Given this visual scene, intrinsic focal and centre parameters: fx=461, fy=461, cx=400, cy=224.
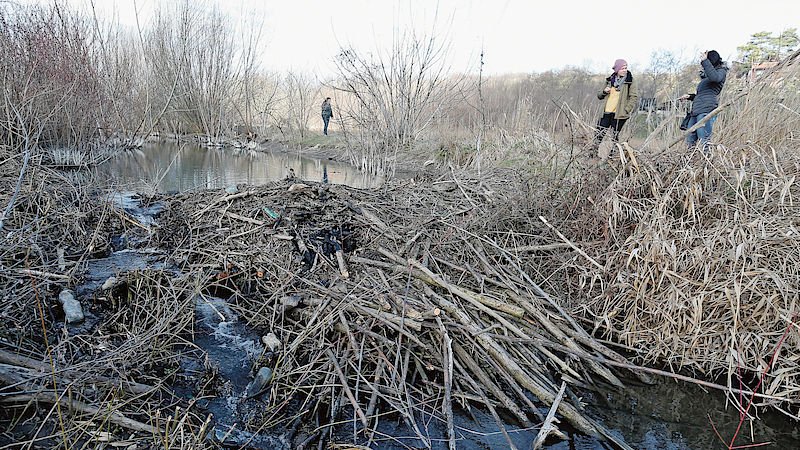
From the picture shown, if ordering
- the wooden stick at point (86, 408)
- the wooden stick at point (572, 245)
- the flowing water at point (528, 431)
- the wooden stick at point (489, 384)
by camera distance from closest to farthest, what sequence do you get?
the wooden stick at point (86, 408)
the flowing water at point (528, 431)
the wooden stick at point (489, 384)
the wooden stick at point (572, 245)

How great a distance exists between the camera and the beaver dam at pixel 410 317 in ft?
9.25

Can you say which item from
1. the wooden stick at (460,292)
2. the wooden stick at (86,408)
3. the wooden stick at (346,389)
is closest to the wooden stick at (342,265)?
the wooden stick at (460,292)

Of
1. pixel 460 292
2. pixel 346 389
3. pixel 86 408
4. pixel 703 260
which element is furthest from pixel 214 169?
pixel 703 260

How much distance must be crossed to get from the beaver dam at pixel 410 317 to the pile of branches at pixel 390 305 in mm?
21

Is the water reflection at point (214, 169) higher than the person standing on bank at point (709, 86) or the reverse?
the reverse

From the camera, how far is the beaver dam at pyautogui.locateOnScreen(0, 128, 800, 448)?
9.25 ft

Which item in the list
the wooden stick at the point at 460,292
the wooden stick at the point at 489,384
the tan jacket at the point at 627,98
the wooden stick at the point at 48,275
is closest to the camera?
the wooden stick at the point at 489,384

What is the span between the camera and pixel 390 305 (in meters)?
3.53

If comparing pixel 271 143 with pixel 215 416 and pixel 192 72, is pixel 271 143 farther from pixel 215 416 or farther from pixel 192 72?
pixel 215 416

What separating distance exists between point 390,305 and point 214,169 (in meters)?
11.1

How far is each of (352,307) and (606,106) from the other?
581cm

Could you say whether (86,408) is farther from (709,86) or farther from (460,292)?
(709,86)

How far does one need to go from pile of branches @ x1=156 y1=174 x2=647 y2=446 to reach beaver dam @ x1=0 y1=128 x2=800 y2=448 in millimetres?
21

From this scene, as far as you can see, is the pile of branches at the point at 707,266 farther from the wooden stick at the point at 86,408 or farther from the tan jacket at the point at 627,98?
the wooden stick at the point at 86,408
